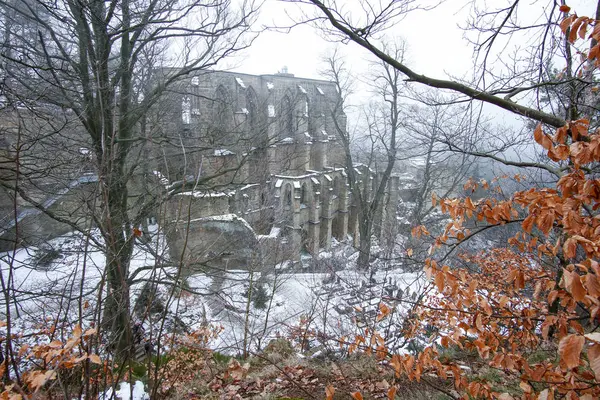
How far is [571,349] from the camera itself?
115cm

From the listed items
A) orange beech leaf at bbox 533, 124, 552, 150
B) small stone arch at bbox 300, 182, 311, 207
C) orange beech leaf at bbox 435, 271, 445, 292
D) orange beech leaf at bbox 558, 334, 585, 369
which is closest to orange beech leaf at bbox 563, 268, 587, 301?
orange beech leaf at bbox 558, 334, 585, 369

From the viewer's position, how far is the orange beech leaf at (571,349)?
1.11 m

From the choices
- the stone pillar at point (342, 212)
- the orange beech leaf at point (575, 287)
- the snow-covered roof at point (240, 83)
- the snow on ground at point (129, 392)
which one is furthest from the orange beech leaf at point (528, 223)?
the snow-covered roof at point (240, 83)

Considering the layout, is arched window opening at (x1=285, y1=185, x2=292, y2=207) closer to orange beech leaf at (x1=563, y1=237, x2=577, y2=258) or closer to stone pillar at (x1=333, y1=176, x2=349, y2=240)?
stone pillar at (x1=333, y1=176, x2=349, y2=240)

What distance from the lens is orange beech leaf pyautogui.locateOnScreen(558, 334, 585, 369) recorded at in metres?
1.11

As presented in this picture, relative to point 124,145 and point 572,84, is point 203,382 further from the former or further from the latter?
point 572,84

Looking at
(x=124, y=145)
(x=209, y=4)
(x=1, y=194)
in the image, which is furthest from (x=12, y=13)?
(x=1, y=194)

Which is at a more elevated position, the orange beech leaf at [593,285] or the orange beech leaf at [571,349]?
the orange beech leaf at [593,285]

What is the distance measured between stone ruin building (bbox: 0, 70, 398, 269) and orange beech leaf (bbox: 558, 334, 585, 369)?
5821 mm

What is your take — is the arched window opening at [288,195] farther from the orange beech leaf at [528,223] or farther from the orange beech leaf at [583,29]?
the orange beech leaf at [583,29]

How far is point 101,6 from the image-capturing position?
4980 mm

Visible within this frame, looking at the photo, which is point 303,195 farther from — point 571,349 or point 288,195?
point 571,349

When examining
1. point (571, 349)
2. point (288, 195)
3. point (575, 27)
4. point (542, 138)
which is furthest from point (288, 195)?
point (571, 349)

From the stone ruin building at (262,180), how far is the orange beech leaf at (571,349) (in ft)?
19.1
